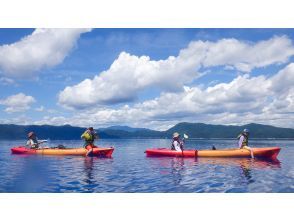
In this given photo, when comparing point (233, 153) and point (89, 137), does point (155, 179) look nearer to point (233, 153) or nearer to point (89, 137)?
point (233, 153)

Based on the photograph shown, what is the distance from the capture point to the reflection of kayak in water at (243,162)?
22.4 m

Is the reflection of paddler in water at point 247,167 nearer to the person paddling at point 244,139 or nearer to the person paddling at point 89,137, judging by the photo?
the person paddling at point 244,139

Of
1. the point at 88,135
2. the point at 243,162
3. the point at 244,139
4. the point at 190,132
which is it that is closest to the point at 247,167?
the point at 243,162

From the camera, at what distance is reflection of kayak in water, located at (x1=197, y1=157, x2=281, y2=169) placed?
22.4 meters

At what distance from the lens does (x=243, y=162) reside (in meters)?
24.0

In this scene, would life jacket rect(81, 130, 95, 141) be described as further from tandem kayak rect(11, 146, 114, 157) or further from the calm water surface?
the calm water surface

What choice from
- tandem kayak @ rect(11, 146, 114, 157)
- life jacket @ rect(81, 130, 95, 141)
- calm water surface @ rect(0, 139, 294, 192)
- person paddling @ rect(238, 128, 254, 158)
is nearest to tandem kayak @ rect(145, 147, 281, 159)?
person paddling @ rect(238, 128, 254, 158)

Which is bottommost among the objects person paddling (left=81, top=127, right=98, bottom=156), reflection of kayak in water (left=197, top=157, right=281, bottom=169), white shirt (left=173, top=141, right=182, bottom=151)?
reflection of kayak in water (left=197, top=157, right=281, bottom=169)
